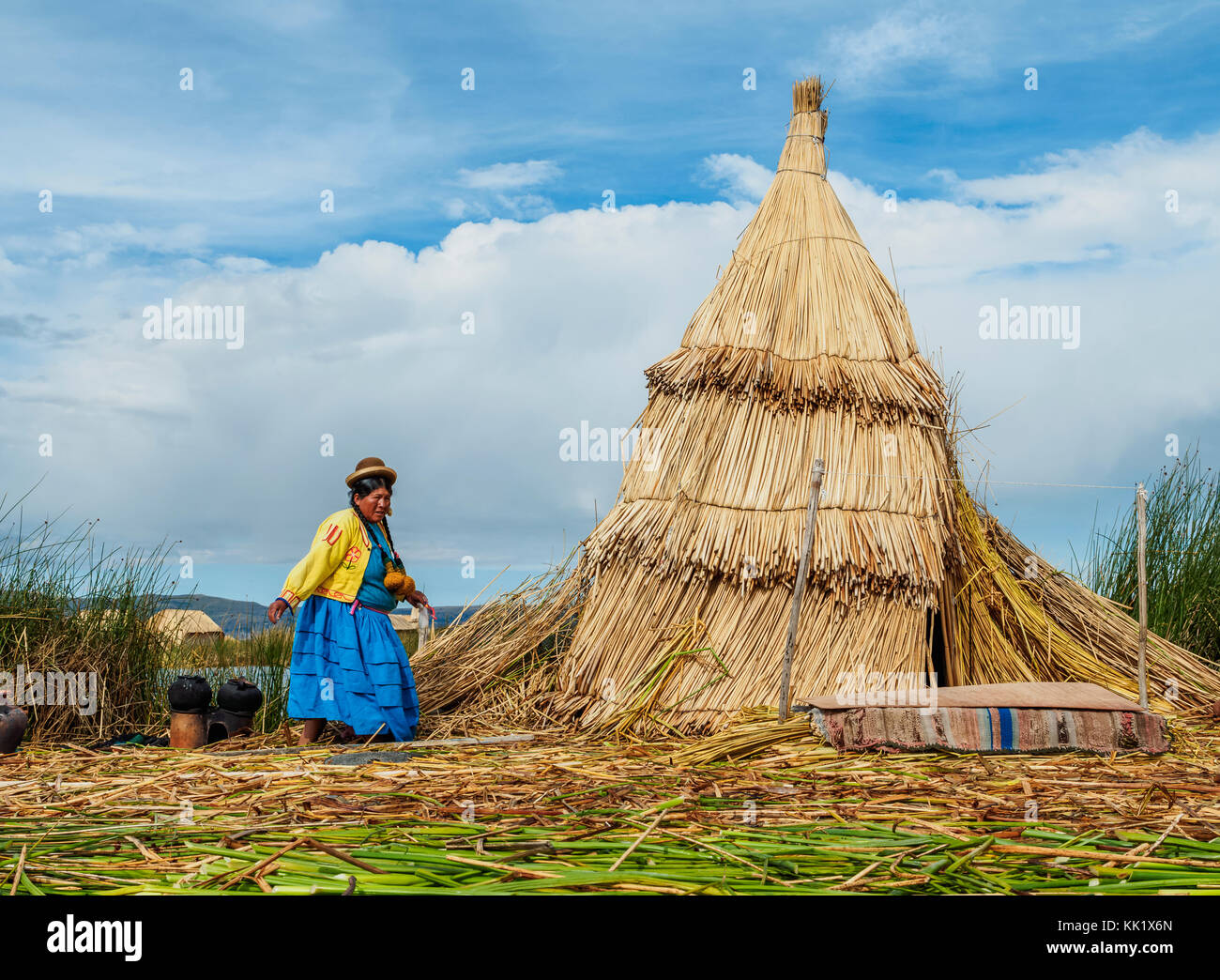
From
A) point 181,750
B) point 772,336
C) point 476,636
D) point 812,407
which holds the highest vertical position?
point 772,336

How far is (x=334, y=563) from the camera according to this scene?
5.88 meters

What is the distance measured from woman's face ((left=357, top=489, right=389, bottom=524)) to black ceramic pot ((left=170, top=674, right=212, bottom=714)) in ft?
4.65

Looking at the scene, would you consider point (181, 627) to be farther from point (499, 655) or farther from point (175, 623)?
point (499, 655)

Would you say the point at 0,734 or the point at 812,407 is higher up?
the point at 812,407

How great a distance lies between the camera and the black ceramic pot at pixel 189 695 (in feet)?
20.4

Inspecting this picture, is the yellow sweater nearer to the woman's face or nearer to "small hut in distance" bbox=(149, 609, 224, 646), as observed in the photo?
the woman's face

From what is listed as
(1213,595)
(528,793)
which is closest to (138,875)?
(528,793)

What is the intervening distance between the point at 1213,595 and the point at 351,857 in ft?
25.8

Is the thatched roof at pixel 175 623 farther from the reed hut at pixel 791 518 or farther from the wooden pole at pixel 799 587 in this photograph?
the wooden pole at pixel 799 587

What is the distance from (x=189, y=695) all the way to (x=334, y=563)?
1.25m

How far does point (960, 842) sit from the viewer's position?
3248 mm

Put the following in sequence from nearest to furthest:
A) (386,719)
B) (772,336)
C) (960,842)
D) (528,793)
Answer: (960,842), (528,793), (386,719), (772,336)

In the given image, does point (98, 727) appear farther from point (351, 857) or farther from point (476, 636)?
point (351, 857)

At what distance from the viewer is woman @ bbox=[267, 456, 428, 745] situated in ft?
19.2
